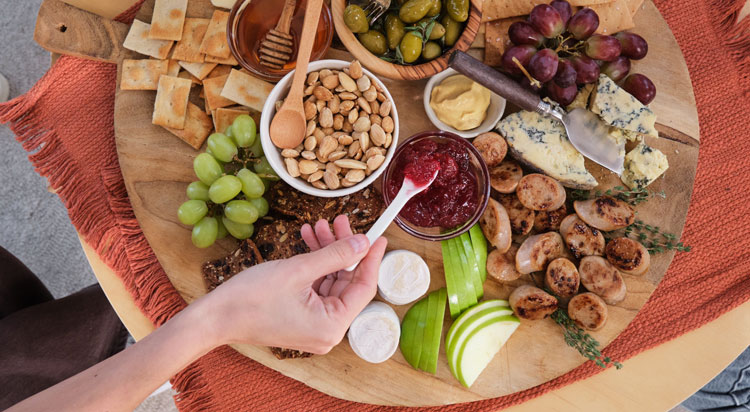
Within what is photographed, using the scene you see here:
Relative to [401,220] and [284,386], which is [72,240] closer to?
[284,386]

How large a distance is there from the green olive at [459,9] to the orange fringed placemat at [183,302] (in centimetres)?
74

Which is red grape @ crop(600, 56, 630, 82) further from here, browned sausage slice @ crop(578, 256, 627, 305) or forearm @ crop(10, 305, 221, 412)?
forearm @ crop(10, 305, 221, 412)

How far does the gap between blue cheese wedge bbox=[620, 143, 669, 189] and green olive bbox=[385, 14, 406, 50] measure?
29.5 inches

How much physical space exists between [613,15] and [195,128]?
1.28m

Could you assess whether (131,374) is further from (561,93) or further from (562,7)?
(562,7)

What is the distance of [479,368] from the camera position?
146 cm

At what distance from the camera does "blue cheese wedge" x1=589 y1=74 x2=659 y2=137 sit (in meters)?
1.43

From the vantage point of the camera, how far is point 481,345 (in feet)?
Result: 4.71

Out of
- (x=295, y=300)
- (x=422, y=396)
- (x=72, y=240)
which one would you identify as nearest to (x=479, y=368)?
(x=422, y=396)

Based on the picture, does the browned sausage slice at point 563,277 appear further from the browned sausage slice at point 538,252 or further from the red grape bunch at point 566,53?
the red grape bunch at point 566,53

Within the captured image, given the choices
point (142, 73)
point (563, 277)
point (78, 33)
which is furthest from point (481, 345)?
point (78, 33)

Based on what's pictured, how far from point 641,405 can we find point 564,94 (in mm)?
958

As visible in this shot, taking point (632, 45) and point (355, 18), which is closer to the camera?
point (355, 18)

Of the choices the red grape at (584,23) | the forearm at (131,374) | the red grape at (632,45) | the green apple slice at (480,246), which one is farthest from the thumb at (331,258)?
the red grape at (632,45)
